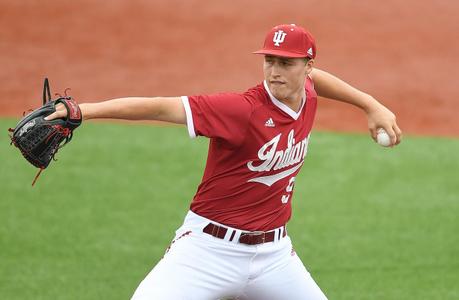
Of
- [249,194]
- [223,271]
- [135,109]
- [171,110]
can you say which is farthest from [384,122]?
[135,109]

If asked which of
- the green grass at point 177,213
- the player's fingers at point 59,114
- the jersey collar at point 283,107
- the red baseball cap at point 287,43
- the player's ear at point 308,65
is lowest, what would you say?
the green grass at point 177,213

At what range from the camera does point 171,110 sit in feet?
15.7

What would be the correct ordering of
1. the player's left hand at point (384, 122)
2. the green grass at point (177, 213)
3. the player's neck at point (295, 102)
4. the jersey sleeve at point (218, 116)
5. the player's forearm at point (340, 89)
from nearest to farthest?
the jersey sleeve at point (218, 116) < the player's neck at point (295, 102) < the player's left hand at point (384, 122) < the player's forearm at point (340, 89) < the green grass at point (177, 213)

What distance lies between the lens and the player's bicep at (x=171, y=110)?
187 inches

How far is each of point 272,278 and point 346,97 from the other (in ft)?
4.25

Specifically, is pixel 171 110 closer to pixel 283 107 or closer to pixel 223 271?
pixel 283 107

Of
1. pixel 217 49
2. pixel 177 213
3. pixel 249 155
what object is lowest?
pixel 177 213

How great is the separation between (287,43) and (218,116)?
57 cm

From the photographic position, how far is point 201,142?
1151 centimetres

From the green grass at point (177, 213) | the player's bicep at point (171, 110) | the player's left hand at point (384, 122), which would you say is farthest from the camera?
the green grass at point (177, 213)

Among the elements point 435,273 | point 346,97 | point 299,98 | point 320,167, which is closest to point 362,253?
point 435,273

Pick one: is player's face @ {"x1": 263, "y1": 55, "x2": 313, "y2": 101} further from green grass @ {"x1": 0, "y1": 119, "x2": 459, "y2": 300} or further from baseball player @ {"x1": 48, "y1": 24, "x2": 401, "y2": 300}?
green grass @ {"x1": 0, "y1": 119, "x2": 459, "y2": 300}

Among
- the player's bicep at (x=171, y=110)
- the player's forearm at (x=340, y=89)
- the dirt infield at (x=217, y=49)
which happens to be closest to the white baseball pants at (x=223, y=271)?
the player's bicep at (x=171, y=110)

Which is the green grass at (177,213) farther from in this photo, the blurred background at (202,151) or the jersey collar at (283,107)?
the jersey collar at (283,107)
